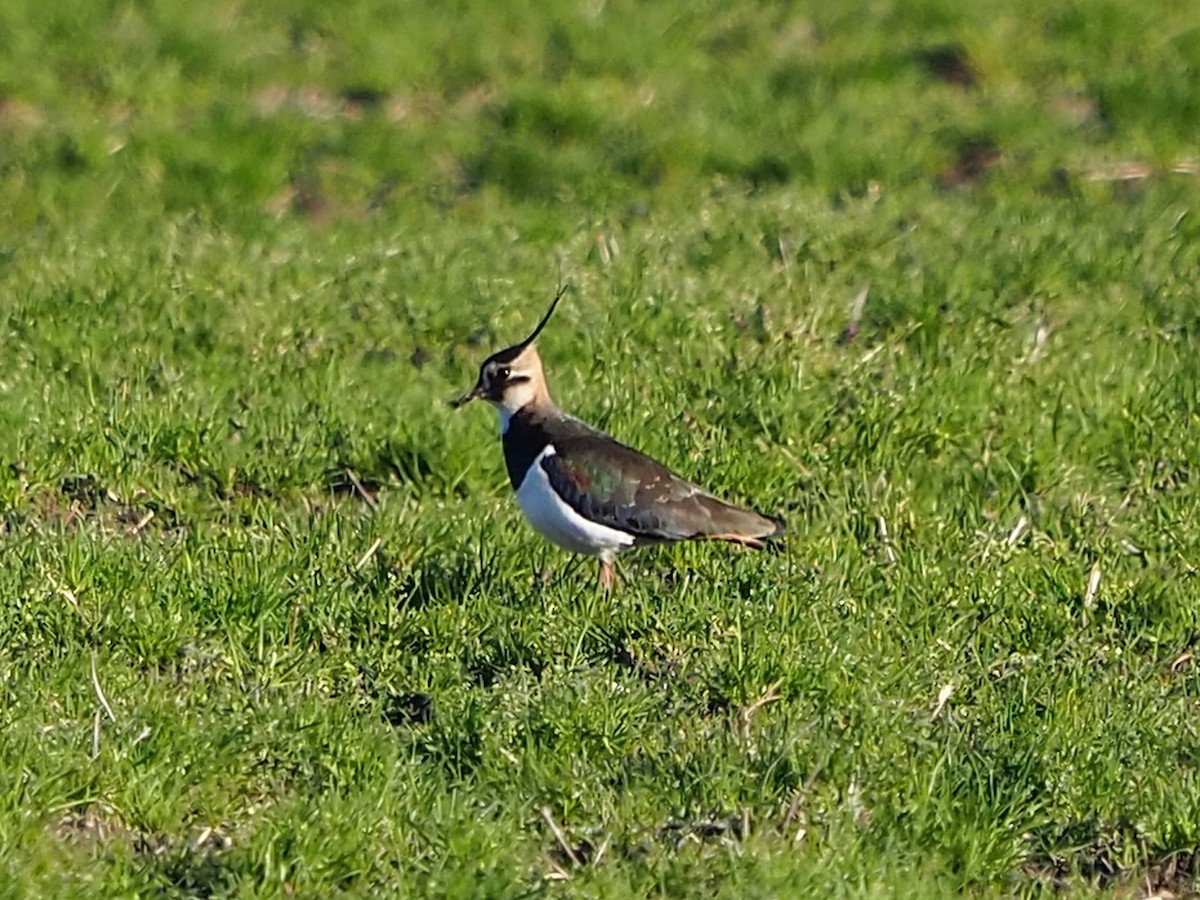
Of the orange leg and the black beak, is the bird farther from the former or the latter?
the black beak

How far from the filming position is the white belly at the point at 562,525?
20.9 feet

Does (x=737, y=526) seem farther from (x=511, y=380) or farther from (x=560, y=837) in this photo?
(x=560, y=837)

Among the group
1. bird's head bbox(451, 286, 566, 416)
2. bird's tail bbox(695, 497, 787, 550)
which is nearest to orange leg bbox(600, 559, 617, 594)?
bird's tail bbox(695, 497, 787, 550)

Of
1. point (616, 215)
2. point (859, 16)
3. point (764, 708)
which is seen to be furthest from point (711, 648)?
point (859, 16)

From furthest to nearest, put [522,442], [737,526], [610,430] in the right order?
[610,430]
[522,442]
[737,526]

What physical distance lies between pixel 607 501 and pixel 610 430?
3.61 ft

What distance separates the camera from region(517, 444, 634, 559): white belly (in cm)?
637

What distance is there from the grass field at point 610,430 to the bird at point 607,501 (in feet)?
0.48

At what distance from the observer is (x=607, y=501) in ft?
21.0

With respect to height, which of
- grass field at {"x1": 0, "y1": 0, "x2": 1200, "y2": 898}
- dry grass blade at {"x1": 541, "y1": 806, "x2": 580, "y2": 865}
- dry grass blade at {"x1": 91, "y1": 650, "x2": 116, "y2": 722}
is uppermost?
dry grass blade at {"x1": 91, "y1": 650, "x2": 116, "y2": 722}

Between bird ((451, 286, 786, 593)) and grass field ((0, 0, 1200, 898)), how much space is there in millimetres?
146

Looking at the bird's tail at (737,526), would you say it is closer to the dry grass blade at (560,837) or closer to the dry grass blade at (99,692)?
the dry grass blade at (560,837)

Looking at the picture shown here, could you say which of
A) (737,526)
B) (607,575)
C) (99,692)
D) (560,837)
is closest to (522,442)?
(607,575)

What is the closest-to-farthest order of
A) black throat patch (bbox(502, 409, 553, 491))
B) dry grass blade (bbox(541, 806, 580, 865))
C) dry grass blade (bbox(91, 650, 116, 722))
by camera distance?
dry grass blade (bbox(541, 806, 580, 865)), dry grass blade (bbox(91, 650, 116, 722)), black throat patch (bbox(502, 409, 553, 491))
